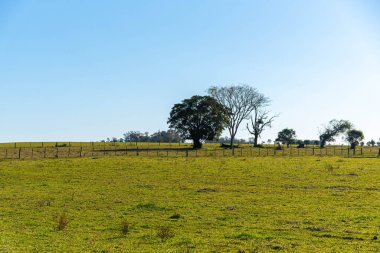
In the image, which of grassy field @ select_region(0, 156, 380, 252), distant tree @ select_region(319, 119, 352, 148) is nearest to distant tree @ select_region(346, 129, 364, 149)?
distant tree @ select_region(319, 119, 352, 148)

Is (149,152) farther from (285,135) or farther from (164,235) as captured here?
(285,135)

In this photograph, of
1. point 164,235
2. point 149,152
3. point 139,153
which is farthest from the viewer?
point 149,152

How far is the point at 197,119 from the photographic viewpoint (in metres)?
103

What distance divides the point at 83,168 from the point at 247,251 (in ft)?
115

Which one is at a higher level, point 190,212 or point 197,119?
point 197,119

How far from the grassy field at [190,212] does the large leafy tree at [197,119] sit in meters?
62.8

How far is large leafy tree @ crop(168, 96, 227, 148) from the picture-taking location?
102625mm

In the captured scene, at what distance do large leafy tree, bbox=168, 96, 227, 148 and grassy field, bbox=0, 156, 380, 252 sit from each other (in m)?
62.8

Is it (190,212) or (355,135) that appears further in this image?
(355,135)

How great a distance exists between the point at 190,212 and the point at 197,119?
82.2 metres

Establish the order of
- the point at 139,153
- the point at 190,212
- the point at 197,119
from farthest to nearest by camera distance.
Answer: the point at 197,119 → the point at 139,153 → the point at 190,212

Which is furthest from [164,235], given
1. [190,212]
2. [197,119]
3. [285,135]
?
[285,135]

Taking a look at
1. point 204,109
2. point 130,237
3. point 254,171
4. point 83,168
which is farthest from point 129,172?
point 204,109

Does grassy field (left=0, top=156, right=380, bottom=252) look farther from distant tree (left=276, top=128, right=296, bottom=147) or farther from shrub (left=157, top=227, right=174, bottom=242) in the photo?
distant tree (left=276, top=128, right=296, bottom=147)
